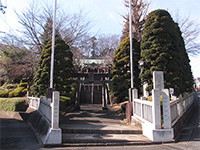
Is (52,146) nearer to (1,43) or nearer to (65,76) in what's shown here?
(65,76)

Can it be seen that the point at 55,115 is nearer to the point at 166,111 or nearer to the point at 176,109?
the point at 166,111

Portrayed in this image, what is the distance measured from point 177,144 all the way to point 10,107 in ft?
48.7

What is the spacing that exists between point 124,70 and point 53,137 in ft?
30.9

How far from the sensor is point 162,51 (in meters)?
12.6

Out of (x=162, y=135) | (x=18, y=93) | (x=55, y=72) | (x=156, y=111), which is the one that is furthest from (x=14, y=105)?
(x=162, y=135)

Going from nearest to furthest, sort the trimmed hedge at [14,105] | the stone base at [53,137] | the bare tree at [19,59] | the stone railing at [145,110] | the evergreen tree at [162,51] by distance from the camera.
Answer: the stone base at [53,137] < the stone railing at [145,110] < the evergreen tree at [162,51] < the trimmed hedge at [14,105] < the bare tree at [19,59]

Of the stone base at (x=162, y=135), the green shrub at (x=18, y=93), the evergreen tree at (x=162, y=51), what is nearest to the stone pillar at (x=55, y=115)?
the stone base at (x=162, y=135)

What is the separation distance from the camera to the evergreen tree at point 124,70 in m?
14.6

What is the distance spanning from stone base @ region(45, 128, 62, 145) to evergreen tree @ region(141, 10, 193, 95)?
8180mm

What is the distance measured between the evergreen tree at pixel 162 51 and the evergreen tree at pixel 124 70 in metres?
1.48

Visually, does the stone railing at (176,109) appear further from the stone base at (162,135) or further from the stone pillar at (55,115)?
the stone pillar at (55,115)

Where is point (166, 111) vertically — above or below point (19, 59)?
below

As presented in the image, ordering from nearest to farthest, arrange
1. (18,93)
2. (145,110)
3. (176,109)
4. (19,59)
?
(145,110) → (176,109) → (19,59) → (18,93)

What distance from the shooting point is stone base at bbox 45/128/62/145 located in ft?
22.0
